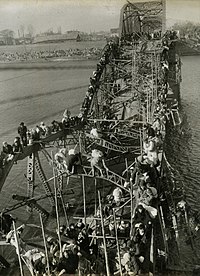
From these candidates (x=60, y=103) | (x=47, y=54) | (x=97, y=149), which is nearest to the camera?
(x=97, y=149)

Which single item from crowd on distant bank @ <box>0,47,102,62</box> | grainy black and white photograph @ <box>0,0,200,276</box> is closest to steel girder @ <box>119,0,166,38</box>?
grainy black and white photograph @ <box>0,0,200,276</box>

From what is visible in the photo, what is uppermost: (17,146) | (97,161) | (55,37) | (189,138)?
(55,37)

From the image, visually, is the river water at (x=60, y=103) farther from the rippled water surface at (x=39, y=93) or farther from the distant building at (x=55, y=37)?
the distant building at (x=55, y=37)

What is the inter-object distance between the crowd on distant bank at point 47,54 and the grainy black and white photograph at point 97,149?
69mm

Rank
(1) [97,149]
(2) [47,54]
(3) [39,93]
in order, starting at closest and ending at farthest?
(1) [97,149], (2) [47,54], (3) [39,93]

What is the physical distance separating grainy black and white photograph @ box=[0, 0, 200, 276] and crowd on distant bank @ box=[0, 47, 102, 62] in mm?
69

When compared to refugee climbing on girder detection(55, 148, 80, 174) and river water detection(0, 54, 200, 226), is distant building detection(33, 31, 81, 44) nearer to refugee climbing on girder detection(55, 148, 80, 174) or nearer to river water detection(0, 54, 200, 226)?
river water detection(0, 54, 200, 226)

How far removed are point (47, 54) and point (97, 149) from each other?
621 centimetres

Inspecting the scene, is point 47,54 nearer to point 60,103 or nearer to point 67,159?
point 60,103

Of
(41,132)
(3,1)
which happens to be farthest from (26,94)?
(3,1)

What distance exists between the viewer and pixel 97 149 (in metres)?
8.42

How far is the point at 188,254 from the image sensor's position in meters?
6.03

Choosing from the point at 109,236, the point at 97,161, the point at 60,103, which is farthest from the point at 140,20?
the point at 109,236

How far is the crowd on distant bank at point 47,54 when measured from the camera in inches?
473
